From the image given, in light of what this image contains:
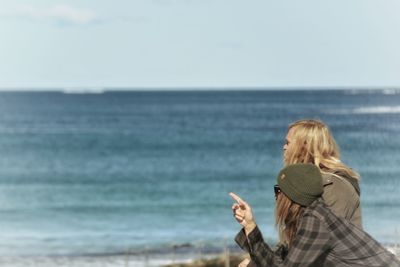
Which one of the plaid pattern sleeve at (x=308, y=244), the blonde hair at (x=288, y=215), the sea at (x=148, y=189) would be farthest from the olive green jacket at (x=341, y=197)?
the sea at (x=148, y=189)

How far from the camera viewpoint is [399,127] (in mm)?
90938

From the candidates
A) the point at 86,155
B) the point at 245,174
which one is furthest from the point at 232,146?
the point at 245,174

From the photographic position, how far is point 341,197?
493 cm

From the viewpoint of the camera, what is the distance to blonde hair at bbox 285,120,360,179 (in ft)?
16.4

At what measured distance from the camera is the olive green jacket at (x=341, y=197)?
491 centimetres

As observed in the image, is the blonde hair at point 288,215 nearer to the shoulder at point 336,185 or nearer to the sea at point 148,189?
the shoulder at point 336,185

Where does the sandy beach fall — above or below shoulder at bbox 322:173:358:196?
below

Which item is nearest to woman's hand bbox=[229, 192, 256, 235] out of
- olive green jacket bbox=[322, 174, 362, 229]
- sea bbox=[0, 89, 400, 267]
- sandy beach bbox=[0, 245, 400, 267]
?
olive green jacket bbox=[322, 174, 362, 229]

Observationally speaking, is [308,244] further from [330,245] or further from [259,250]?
[259,250]

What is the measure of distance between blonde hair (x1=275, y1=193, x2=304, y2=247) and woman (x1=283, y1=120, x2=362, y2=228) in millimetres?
320

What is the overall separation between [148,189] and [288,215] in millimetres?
38886

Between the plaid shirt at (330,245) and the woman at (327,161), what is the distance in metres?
0.36

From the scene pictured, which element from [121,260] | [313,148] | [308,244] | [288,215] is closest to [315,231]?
[308,244]

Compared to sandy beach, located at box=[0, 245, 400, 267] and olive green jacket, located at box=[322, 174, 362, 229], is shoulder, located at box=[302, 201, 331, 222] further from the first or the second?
sandy beach, located at box=[0, 245, 400, 267]
